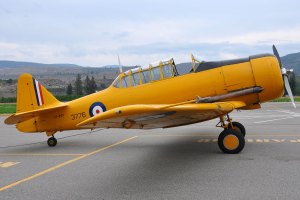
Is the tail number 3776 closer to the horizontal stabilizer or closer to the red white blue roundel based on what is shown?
the red white blue roundel

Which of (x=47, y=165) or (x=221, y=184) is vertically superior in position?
(x=47, y=165)

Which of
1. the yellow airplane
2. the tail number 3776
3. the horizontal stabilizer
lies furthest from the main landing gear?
the horizontal stabilizer

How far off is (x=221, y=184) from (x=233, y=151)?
245 centimetres

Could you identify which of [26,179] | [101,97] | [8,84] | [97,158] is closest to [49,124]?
[101,97]

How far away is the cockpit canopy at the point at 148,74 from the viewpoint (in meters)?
8.29

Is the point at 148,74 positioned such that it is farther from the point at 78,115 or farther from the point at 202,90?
the point at 78,115

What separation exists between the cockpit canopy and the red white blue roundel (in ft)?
2.35

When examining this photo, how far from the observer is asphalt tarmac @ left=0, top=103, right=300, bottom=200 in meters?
4.82

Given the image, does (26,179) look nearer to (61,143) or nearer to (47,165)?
(47,165)

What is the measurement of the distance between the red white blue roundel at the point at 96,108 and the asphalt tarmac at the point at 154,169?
40.0 inches

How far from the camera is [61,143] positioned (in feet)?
34.1

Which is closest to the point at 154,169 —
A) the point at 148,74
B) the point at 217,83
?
the point at 217,83

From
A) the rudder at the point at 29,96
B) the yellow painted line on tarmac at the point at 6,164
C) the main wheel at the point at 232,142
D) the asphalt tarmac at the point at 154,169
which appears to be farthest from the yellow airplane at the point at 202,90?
the yellow painted line on tarmac at the point at 6,164

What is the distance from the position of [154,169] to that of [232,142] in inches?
85.6
